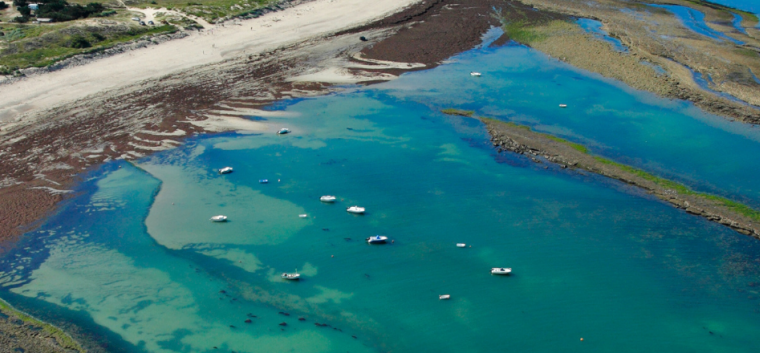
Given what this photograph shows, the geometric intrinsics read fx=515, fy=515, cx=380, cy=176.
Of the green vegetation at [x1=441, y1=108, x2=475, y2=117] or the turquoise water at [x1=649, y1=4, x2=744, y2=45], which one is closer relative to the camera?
the green vegetation at [x1=441, y1=108, x2=475, y2=117]

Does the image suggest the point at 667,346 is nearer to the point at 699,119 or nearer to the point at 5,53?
the point at 699,119

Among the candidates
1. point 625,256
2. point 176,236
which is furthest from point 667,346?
point 176,236

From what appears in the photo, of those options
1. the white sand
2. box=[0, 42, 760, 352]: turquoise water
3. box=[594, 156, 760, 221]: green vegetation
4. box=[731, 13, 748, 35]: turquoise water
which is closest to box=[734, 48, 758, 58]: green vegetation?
box=[731, 13, 748, 35]: turquoise water

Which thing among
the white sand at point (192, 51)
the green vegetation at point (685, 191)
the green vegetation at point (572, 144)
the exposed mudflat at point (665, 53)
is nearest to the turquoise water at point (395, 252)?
the green vegetation at point (572, 144)

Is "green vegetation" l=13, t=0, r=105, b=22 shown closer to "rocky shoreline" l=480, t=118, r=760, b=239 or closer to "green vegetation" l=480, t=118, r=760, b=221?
"rocky shoreline" l=480, t=118, r=760, b=239

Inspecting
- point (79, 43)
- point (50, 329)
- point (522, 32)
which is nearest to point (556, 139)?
point (522, 32)

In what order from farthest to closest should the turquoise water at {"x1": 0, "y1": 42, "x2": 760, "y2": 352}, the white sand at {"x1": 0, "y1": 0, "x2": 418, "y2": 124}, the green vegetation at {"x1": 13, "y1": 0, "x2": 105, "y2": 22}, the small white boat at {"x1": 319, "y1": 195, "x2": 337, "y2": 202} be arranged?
the green vegetation at {"x1": 13, "y1": 0, "x2": 105, "y2": 22} < the white sand at {"x1": 0, "y1": 0, "x2": 418, "y2": 124} < the small white boat at {"x1": 319, "y1": 195, "x2": 337, "y2": 202} < the turquoise water at {"x1": 0, "y1": 42, "x2": 760, "y2": 352}
